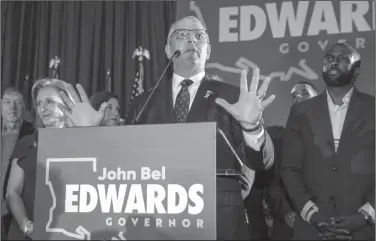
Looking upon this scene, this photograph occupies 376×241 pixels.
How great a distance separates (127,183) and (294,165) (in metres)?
1.48

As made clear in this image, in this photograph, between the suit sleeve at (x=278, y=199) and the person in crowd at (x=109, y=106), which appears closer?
the suit sleeve at (x=278, y=199)

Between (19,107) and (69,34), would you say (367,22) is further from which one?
(19,107)

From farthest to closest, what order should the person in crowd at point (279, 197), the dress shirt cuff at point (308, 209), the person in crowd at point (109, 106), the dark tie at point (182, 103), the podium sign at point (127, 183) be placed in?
the person in crowd at point (109, 106) → the person in crowd at point (279, 197) → the dress shirt cuff at point (308, 209) → the dark tie at point (182, 103) → the podium sign at point (127, 183)

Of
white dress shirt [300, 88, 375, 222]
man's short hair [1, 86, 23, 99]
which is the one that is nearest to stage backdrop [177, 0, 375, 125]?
white dress shirt [300, 88, 375, 222]

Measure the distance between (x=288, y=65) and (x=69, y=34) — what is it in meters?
1.76

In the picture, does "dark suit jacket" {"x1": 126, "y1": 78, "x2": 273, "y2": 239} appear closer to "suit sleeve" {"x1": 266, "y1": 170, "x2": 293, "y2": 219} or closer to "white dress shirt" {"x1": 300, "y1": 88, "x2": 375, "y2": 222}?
"white dress shirt" {"x1": 300, "y1": 88, "x2": 375, "y2": 222}

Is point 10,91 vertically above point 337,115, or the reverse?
Answer: point 10,91

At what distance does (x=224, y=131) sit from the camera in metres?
1.98

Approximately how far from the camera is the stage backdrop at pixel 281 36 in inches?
117

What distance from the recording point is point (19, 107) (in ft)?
11.6

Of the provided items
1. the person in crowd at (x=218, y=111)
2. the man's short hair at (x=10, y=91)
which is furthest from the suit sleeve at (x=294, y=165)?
the man's short hair at (x=10, y=91)

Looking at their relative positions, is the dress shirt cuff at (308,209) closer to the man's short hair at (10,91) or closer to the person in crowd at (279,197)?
the person in crowd at (279,197)

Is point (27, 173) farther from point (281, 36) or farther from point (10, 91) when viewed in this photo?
point (281, 36)

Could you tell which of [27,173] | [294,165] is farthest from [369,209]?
[27,173]
